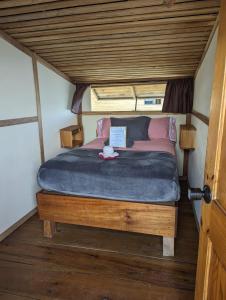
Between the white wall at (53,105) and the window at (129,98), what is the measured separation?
0.59 metres

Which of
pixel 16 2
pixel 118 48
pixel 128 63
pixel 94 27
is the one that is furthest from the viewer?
pixel 128 63

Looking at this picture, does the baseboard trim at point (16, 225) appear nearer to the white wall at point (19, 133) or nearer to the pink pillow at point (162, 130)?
the white wall at point (19, 133)

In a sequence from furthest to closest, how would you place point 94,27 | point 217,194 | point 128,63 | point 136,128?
1. point 136,128
2. point 128,63
3. point 94,27
4. point 217,194

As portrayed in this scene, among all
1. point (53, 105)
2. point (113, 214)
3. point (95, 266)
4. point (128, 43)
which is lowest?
point (95, 266)

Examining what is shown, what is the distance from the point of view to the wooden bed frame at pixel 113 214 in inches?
70.3

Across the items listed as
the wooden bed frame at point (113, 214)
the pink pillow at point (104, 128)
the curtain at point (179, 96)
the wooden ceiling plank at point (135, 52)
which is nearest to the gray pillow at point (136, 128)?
the pink pillow at point (104, 128)

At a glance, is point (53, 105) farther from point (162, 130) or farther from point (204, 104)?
point (204, 104)

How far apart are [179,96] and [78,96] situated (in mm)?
1621

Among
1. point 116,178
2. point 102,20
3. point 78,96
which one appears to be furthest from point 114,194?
point 78,96

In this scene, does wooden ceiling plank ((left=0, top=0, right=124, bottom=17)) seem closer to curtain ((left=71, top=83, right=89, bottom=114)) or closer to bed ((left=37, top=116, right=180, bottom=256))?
bed ((left=37, top=116, right=180, bottom=256))

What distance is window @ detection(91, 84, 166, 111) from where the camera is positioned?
146 inches

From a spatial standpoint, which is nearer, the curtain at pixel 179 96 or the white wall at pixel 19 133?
the white wall at pixel 19 133

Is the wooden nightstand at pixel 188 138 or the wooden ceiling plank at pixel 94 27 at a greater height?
the wooden ceiling plank at pixel 94 27

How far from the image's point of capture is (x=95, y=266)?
1.77 meters
